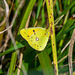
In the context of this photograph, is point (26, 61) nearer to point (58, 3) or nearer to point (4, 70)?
point (4, 70)

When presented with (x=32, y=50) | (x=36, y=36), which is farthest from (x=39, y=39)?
(x=32, y=50)

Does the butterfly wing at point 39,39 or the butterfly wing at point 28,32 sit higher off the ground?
the butterfly wing at point 28,32

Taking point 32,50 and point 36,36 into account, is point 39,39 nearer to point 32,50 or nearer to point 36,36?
point 36,36

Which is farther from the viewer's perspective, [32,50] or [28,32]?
[32,50]

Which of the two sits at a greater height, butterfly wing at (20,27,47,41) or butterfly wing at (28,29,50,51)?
butterfly wing at (20,27,47,41)

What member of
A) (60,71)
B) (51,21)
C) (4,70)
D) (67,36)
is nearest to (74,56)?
(67,36)
